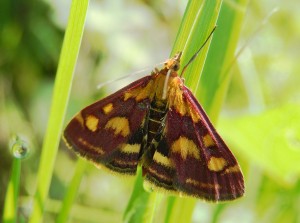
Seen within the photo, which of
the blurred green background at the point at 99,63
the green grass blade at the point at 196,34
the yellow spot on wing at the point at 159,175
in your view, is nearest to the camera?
the green grass blade at the point at 196,34

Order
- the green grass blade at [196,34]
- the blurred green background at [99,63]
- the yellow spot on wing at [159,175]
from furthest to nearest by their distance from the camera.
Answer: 1. the blurred green background at [99,63]
2. the yellow spot on wing at [159,175]
3. the green grass blade at [196,34]

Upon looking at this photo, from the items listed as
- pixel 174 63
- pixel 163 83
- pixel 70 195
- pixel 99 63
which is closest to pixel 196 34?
pixel 174 63

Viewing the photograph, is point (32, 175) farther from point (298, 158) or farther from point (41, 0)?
point (298, 158)

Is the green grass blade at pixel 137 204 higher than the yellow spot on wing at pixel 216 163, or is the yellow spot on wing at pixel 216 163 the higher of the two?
the yellow spot on wing at pixel 216 163

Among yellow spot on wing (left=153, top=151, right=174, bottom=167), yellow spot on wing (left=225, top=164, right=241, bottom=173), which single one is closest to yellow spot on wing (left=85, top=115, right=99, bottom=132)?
yellow spot on wing (left=153, top=151, right=174, bottom=167)

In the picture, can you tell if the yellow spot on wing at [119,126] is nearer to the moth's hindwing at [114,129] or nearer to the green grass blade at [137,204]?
the moth's hindwing at [114,129]

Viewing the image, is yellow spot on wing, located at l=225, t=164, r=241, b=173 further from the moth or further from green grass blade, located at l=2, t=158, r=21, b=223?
green grass blade, located at l=2, t=158, r=21, b=223

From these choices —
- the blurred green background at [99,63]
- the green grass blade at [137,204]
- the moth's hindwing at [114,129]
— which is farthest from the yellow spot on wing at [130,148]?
the blurred green background at [99,63]
